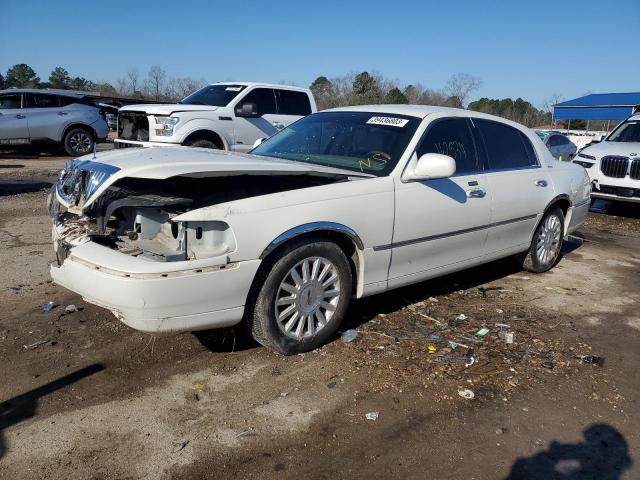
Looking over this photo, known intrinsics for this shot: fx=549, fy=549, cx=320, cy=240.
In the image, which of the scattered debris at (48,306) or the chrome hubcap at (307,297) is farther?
the scattered debris at (48,306)

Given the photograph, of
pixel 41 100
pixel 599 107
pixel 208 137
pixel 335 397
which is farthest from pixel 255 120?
pixel 599 107

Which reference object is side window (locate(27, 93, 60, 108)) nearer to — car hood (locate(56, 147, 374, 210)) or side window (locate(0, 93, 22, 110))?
side window (locate(0, 93, 22, 110))

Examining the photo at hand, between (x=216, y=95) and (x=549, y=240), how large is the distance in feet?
23.3

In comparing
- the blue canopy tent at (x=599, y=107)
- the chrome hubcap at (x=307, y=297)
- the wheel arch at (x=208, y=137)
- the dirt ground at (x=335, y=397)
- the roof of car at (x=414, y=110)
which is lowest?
the dirt ground at (x=335, y=397)

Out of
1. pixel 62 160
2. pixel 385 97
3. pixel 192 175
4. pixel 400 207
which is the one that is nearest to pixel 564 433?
pixel 400 207

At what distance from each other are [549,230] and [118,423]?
4.90 metres

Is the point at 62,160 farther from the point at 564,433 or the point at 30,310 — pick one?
the point at 564,433

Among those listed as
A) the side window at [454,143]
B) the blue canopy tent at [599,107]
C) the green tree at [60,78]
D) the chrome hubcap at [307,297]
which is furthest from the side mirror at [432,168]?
the green tree at [60,78]

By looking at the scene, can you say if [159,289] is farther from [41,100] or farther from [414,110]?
[41,100]

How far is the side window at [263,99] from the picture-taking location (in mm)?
10766

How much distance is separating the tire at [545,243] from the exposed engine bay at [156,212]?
298cm

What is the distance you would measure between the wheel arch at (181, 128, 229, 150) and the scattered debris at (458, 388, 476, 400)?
7492 millimetres

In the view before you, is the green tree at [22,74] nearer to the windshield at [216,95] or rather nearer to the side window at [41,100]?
the side window at [41,100]

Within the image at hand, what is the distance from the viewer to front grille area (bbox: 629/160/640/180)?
9.88m
